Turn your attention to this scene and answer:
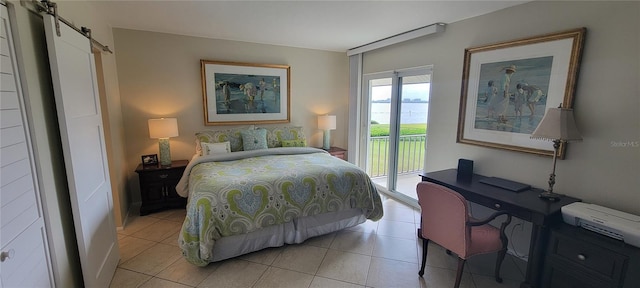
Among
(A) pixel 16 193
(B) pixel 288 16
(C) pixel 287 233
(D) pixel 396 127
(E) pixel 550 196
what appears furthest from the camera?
(D) pixel 396 127

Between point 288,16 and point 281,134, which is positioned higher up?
point 288,16

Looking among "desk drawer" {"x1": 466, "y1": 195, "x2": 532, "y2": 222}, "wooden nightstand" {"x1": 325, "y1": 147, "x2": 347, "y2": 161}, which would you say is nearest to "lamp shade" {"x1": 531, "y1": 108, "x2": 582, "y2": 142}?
"desk drawer" {"x1": 466, "y1": 195, "x2": 532, "y2": 222}

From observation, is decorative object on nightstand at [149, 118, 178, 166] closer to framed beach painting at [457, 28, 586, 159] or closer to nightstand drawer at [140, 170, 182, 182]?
nightstand drawer at [140, 170, 182, 182]

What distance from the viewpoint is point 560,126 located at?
6.26 feet

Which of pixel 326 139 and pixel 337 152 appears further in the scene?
pixel 326 139

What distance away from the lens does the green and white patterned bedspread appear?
85.5 inches

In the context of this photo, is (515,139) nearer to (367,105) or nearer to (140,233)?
(367,105)

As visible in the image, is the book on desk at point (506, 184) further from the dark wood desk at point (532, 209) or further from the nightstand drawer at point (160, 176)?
the nightstand drawer at point (160, 176)

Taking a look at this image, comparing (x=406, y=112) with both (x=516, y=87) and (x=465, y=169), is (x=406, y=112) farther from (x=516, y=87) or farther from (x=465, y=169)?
(x=516, y=87)

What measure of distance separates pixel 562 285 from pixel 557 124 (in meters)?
1.13

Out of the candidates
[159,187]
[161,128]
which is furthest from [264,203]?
[161,128]

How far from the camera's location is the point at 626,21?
1.78 metres

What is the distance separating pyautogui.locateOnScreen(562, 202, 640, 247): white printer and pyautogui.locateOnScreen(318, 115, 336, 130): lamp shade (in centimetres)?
316

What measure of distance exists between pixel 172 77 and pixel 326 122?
2.38 metres
